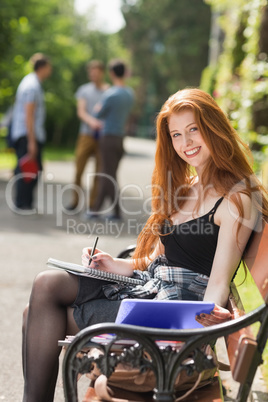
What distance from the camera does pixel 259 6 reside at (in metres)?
8.13

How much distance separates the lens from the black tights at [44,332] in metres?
2.77

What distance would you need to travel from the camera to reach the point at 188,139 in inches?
119

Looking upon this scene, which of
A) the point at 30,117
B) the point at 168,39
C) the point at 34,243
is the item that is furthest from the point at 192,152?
the point at 168,39

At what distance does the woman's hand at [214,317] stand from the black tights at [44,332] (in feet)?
2.15

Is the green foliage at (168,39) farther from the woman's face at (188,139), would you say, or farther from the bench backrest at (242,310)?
the bench backrest at (242,310)

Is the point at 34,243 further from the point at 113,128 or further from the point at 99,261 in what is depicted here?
the point at 99,261

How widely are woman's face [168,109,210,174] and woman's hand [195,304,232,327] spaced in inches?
32.1

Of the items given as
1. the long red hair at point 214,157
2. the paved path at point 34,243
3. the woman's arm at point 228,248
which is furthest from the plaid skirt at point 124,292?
the paved path at point 34,243

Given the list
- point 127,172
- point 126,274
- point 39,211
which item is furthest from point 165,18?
point 126,274

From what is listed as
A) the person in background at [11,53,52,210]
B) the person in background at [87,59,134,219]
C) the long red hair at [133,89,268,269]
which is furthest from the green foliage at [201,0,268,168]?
the long red hair at [133,89,268,269]

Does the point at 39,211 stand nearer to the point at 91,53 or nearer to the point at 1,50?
the point at 1,50

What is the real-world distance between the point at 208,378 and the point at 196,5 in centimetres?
5354

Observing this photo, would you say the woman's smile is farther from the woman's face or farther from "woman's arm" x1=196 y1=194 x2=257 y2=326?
"woman's arm" x1=196 y1=194 x2=257 y2=326

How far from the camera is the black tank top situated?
9.50ft
